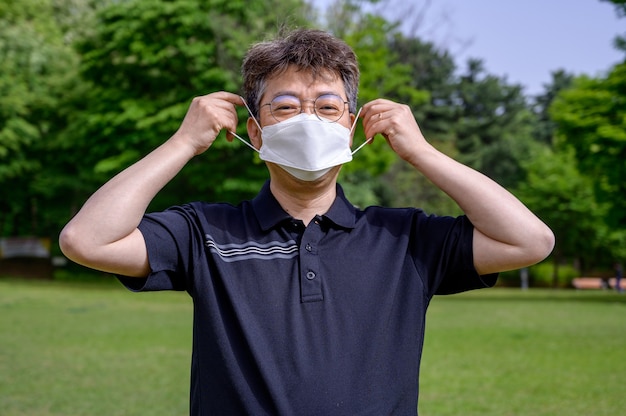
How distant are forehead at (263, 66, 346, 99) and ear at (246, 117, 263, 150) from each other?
0.20 metres

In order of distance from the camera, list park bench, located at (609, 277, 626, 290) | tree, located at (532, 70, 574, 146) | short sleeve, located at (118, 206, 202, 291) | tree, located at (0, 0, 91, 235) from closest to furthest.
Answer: short sleeve, located at (118, 206, 202, 291) → tree, located at (0, 0, 91, 235) → park bench, located at (609, 277, 626, 290) → tree, located at (532, 70, 574, 146)

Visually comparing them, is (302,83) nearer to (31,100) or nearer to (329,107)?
(329,107)

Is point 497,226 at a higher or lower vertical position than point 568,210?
lower

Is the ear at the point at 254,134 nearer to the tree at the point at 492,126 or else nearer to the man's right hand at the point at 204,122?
the man's right hand at the point at 204,122

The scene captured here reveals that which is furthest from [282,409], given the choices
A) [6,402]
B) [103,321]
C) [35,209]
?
[35,209]

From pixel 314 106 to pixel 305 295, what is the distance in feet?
2.28

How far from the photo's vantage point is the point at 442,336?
1808cm

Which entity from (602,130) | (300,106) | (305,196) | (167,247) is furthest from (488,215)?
(602,130)

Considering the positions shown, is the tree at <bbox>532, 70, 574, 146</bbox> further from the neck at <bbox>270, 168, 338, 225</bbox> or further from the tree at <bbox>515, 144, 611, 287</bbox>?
the neck at <bbox>270, 168, 338, 225</bbox>

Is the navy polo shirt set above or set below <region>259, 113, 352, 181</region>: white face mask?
below

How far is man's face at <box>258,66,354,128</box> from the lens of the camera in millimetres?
2863

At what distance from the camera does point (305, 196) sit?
2916 mm

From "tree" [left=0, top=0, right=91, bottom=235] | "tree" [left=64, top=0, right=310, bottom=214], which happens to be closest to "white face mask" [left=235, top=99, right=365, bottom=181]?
"tree" [left=64, top=0, right=310, bottom=214]

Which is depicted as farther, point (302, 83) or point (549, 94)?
point (549, 94)
